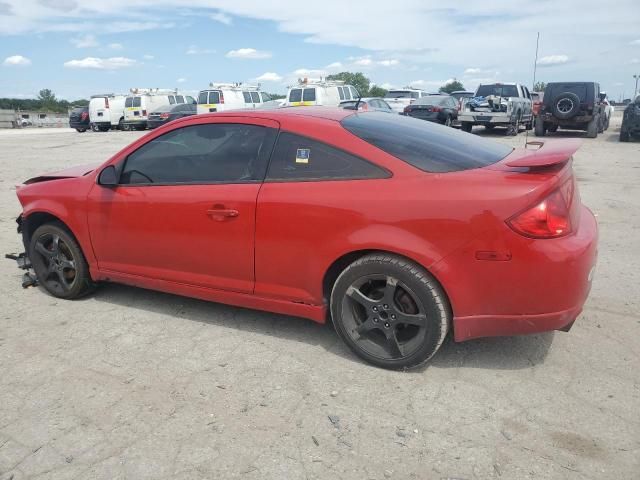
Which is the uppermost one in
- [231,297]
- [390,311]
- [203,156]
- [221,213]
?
[203,156]

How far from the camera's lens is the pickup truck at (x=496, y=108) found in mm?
17891

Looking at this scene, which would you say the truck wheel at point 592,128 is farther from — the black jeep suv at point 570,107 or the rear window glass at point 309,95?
the rear window glass at point 309,95

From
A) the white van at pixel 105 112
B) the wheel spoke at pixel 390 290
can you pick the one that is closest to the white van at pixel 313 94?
the white van at pixel 105 112

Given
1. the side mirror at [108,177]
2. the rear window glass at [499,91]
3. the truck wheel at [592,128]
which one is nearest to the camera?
the side mirror at [108,177]

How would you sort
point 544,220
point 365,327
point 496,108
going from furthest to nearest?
point 496,108, point 365,327, point 544,220

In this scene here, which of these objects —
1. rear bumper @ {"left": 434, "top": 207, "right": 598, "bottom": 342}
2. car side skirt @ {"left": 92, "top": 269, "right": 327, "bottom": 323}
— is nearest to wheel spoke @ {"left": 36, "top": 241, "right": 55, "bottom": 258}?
car side skirt @ {"left": 92, "top": 269, "right": 327, "bottom": 323}

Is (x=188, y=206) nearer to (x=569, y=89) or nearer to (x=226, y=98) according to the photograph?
(x=569, y=89)

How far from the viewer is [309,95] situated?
21.9m

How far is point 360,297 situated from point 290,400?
0.69 meters

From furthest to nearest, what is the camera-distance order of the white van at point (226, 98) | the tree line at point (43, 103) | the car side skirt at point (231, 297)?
the tree line at point (43, 103) < the white van at point (226, 98) < the car side skirt at point (231, 297)

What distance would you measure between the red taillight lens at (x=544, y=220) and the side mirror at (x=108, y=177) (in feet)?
8.87

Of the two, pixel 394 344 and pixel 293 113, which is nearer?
pixel 394 344

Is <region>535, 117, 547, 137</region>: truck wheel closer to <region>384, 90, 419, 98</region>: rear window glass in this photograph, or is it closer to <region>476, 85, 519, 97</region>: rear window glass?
<region>476, 85, 519, 97</region>: rear window glass

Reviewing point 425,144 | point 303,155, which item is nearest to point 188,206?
point 303,155
